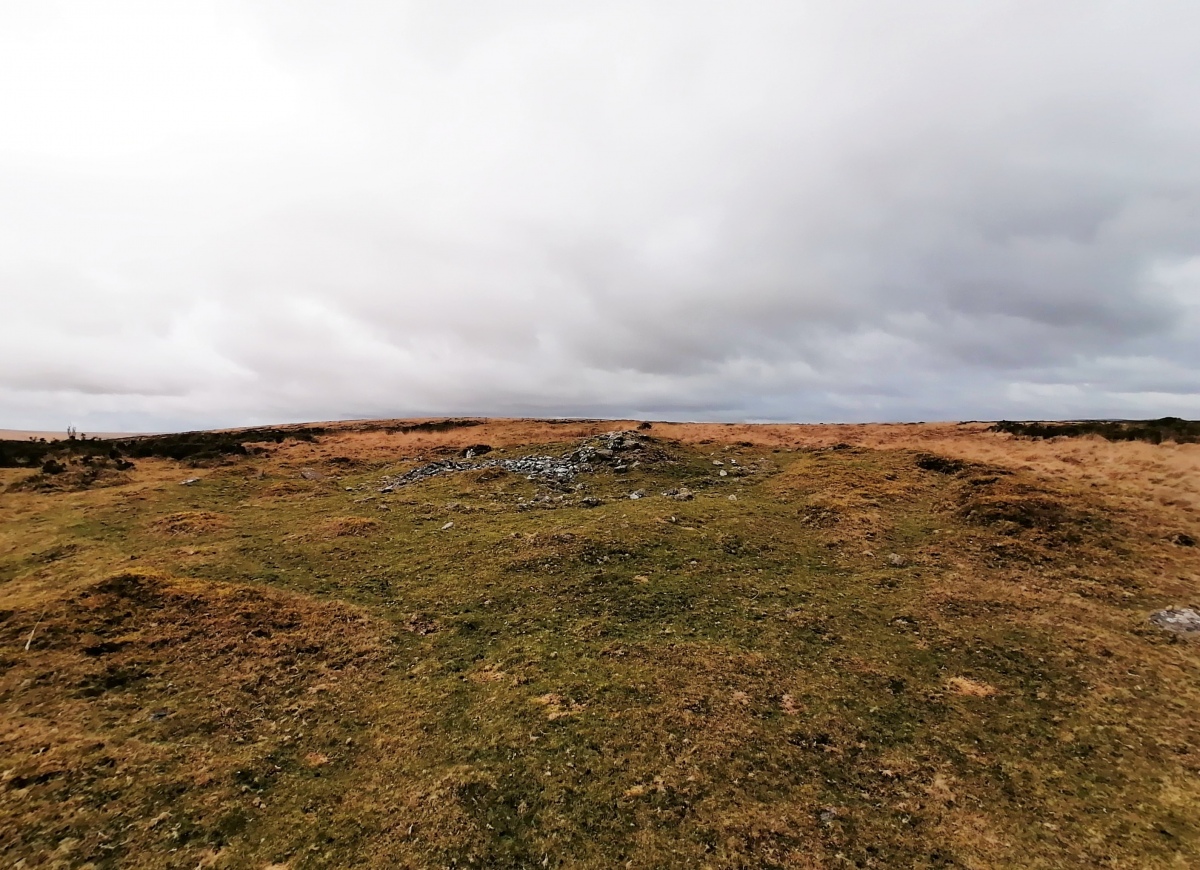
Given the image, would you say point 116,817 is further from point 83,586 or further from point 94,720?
point 83,586

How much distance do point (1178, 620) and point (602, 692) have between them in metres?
19.4

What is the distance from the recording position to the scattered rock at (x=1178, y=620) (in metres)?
17.7

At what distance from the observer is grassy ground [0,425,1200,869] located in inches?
394

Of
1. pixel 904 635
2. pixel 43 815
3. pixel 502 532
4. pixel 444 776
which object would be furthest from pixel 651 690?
pixel 502 532

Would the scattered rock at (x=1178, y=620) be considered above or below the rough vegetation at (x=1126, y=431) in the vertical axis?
below

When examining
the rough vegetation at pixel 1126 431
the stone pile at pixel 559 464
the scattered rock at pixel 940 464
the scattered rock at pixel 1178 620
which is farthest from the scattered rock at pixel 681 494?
the rough vegetation at pixel 1126 431

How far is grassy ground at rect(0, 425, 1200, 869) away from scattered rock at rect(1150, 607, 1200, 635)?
680 mm

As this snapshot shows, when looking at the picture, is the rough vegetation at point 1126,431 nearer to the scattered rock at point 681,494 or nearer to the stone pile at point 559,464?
the scattered rock at point 681,494

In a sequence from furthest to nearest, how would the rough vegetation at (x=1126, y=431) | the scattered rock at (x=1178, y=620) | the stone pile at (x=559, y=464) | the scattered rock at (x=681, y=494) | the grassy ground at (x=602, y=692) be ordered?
the stone pile at (x=559, y=464) < the rough vegetation at (x=1126, y=431) < the scattered rock at (x=681, y=494) < the scattered rock at (x=1178, y=620) < the grassy ground at (x=602, y=692)

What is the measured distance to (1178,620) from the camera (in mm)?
18172

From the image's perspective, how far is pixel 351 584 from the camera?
2138 centimetres

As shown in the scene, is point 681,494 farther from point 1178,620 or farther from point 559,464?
point 1178,620

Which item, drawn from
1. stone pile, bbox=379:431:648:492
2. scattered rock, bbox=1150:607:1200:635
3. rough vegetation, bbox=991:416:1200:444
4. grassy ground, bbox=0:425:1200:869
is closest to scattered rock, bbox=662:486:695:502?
grassy ground, bbox=0:425:1200:869

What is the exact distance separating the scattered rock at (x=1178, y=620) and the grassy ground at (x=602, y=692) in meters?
0.68
